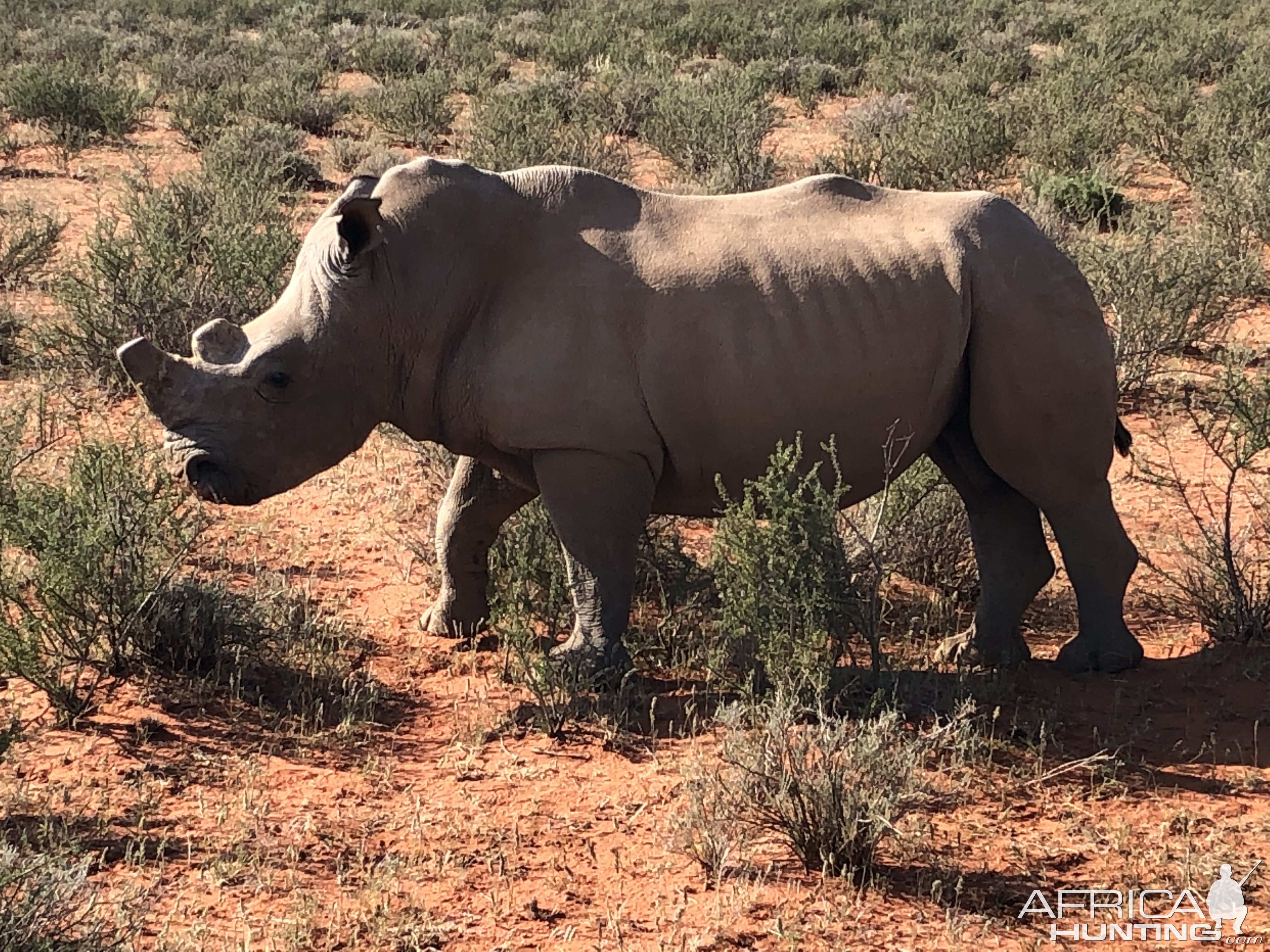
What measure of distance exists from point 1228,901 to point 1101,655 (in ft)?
5.24

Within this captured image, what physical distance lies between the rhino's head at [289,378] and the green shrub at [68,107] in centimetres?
1192

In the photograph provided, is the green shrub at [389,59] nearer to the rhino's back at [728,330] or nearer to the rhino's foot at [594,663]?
the rhino's back at [728,330]

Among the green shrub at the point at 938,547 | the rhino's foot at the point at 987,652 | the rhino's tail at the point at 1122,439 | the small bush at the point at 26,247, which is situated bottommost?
the rhino's foot at the point at 987,652

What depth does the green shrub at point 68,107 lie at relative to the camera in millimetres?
15094

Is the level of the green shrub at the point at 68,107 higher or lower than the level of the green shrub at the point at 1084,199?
higher

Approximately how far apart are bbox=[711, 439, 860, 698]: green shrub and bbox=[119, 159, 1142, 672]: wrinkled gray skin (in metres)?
0.27

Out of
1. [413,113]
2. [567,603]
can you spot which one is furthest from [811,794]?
[413,113]

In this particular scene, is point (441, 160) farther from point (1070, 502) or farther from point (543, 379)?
point (1070, 502)

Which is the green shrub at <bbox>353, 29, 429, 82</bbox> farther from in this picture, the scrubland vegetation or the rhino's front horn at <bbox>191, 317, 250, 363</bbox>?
the rhino's front horn at <bbox>191, 317, 250, 363</bbox>

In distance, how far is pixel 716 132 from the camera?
13.4 m

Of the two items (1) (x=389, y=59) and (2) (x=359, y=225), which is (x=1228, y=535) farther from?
(1) (x=389, y=59)

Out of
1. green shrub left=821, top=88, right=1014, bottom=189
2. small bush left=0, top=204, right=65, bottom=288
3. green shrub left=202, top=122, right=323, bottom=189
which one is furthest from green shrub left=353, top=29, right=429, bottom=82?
small bush left=0, top=204, right=65, bottom=288

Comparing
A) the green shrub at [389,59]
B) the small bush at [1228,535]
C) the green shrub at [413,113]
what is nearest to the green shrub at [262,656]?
the small bush at [1228,535]

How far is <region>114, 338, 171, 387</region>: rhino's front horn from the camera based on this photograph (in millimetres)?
4031
